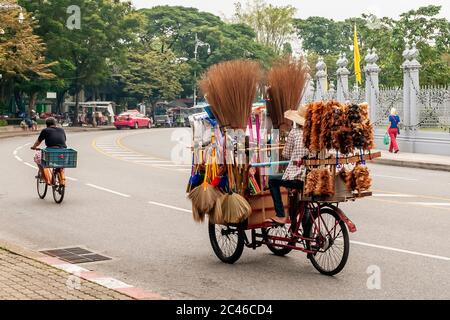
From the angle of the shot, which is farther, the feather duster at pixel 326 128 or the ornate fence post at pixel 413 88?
the ornate fence post at pixel 413 88

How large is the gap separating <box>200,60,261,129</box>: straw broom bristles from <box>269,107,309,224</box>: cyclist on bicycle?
1.63ft

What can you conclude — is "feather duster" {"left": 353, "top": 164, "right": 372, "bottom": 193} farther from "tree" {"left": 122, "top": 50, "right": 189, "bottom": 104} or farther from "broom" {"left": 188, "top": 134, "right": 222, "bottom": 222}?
"tree" {"left": 122, "top": 50, "right": 189, "bottom": 104}

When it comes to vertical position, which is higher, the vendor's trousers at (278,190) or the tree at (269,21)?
the tree at (269,21)

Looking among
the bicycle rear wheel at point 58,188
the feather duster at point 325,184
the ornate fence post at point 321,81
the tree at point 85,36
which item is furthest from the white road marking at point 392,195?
the tree at point 85,36

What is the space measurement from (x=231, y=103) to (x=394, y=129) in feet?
68.0

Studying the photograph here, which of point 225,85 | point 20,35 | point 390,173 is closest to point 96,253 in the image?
point 225,85

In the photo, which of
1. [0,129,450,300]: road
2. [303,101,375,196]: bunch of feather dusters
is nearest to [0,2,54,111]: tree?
[0,129,450,300]: road

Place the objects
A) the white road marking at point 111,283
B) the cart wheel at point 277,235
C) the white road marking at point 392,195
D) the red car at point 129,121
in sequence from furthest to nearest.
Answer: the red car at point 129,121
the white road marking at point 392,195
the cart wheel at point 277,235
the white road marking at point 111,283

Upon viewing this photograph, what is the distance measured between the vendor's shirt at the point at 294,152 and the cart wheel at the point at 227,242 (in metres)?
0.94

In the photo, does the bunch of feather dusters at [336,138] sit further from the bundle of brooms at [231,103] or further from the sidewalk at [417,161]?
the sidewalk at [417,161]

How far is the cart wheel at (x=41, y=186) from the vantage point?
14.6 m

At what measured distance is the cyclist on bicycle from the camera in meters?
7.68

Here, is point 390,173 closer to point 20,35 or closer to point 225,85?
point 225,85
